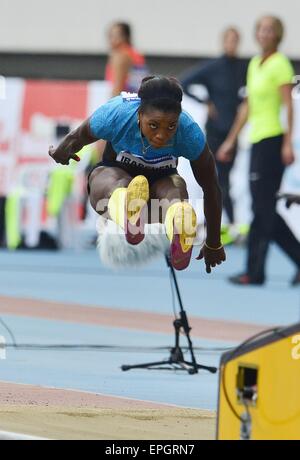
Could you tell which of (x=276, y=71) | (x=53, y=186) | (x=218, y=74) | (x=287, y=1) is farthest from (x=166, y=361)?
(x=287, y=1)

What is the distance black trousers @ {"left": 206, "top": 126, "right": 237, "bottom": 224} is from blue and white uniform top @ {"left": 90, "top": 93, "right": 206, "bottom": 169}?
8014 millimetres

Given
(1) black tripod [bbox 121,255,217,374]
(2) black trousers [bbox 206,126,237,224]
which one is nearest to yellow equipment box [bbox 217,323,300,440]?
(1) black tripod [bbox 121,255,217,374]

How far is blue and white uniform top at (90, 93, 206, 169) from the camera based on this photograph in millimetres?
7473

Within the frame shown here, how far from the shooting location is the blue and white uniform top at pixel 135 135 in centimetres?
747

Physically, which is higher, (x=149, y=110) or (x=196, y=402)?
(x=149, y=110)

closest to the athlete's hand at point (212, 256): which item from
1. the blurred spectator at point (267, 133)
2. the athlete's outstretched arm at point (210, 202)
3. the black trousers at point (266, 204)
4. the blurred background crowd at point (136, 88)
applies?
the athlete's outstretched arm at point (210, 202)

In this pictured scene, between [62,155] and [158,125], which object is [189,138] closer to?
[158,125]

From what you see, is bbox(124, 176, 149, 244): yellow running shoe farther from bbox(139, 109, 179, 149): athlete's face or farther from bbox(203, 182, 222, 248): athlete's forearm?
bbox(203, 182, 222, 248): athlete's forearm

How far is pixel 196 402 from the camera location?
804 centimetres

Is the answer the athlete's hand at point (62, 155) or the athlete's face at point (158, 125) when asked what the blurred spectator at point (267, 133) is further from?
the athlete's face at point (158, 125)

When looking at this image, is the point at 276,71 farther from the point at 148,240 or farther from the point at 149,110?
the point at 149,110

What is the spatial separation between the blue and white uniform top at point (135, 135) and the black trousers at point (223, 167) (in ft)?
26.3

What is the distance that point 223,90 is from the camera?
16.6 metres

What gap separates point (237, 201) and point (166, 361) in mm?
10164
